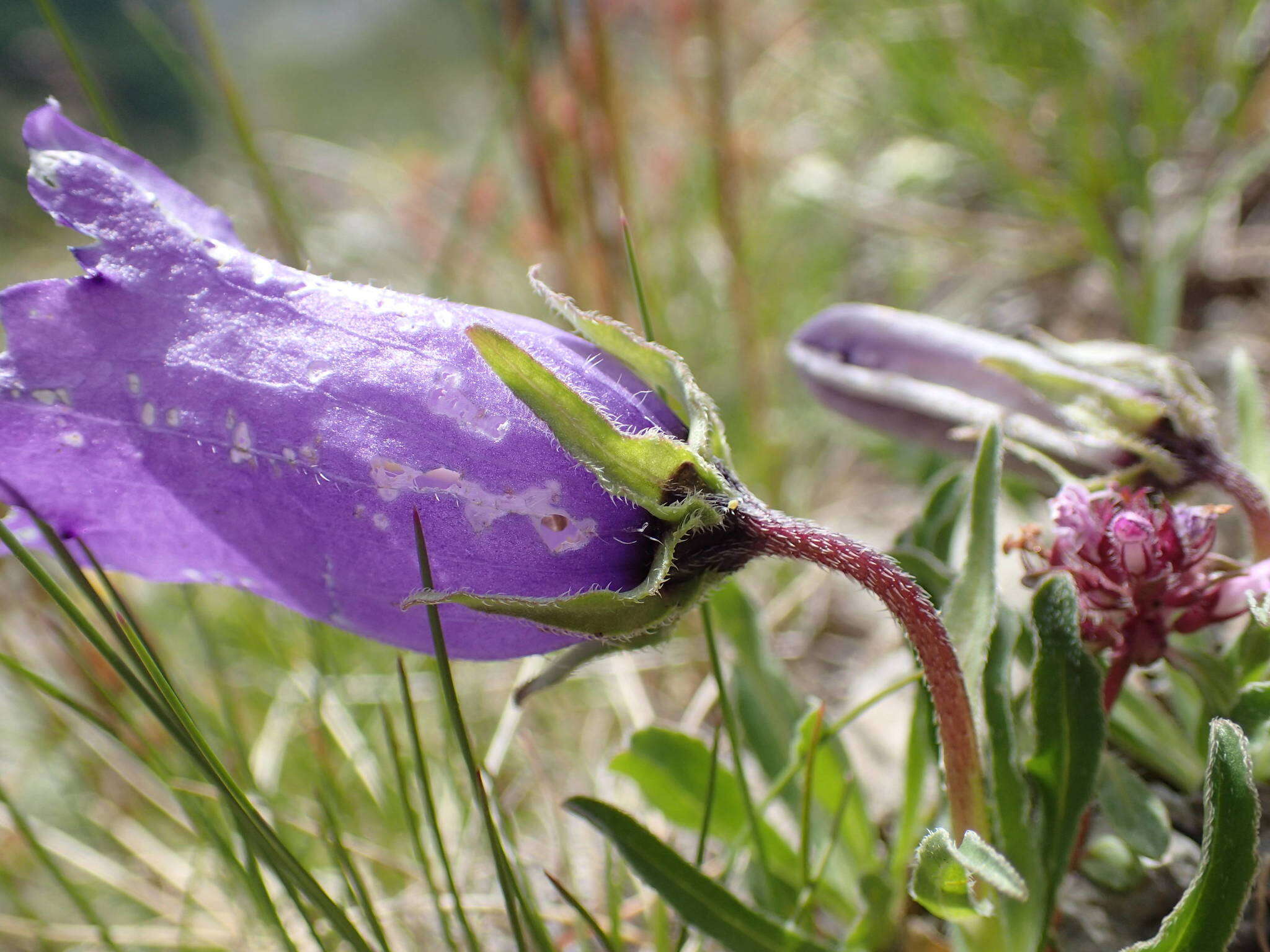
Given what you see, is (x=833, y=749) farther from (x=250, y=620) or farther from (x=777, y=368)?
(x=777, y=368)

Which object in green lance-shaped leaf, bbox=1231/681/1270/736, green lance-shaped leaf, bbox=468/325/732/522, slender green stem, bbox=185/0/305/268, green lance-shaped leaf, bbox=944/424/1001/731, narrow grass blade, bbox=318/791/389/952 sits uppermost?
slender green stem, bbox=185/0/305/268

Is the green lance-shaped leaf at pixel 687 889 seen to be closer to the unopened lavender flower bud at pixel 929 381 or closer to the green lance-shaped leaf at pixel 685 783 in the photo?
the green lance-shaped leaf at pixel 685 783

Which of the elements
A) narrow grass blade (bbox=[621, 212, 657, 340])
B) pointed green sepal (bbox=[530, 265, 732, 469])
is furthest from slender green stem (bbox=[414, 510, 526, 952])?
narrow grass blade (bbox=[621, 212, 657, 340])

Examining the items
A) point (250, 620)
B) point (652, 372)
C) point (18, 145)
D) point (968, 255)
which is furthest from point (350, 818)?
point (18, 145)

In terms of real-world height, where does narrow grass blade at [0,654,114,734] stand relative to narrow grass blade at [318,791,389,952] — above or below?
above

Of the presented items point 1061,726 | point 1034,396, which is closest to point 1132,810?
point 1061,726

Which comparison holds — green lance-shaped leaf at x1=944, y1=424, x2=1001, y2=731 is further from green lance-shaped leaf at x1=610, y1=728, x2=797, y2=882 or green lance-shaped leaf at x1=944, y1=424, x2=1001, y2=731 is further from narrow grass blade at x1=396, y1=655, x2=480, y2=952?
narrow grass blade at x1=396, y1=655, x2=480, y2=952

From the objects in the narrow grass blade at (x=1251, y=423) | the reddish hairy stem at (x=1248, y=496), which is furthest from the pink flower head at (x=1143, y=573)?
the narrow grass blade at (x=1251, y=423)
